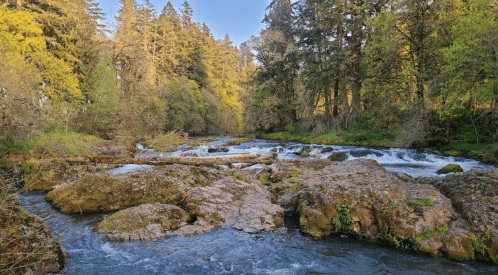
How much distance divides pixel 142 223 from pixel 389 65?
19.5 metres

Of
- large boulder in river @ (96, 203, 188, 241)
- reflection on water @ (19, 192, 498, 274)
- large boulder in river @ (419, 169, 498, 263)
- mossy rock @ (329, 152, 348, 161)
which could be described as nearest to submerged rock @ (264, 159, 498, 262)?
large boulder in river @ (419, 169, 498, 263)

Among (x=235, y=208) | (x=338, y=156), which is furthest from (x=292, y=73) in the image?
(x=235, y=208)

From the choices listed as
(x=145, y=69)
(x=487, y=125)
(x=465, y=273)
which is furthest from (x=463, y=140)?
(x=145, y=69)

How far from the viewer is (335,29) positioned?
2778cm

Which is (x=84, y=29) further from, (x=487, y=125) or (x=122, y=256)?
(x=487, y=125)

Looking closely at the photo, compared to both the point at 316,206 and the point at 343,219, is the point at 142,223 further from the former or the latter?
the point at 343,219

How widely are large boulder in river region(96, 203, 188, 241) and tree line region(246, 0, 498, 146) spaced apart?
50.4 ft

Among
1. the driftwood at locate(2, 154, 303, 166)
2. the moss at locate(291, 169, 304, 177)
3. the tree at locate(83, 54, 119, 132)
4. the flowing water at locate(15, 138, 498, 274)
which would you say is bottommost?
the flowing water at locate(15, 138, 498, 274)

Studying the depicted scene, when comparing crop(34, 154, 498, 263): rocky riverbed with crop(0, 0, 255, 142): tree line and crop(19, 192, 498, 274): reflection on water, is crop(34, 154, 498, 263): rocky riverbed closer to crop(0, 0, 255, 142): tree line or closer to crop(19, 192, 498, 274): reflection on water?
crop(19, 192, 498, 274): reflection on water

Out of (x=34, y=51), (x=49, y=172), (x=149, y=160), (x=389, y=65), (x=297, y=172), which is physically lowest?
(x=297, y=172)

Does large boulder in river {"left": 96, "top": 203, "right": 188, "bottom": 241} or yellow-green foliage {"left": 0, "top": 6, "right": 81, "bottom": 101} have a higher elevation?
yellow-green foliage {"left": 0, "top": 6, "right": 81, "bottom": 101}

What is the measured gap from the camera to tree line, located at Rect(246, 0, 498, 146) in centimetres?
1339

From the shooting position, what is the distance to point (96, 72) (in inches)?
989

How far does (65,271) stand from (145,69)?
29.0 meters
